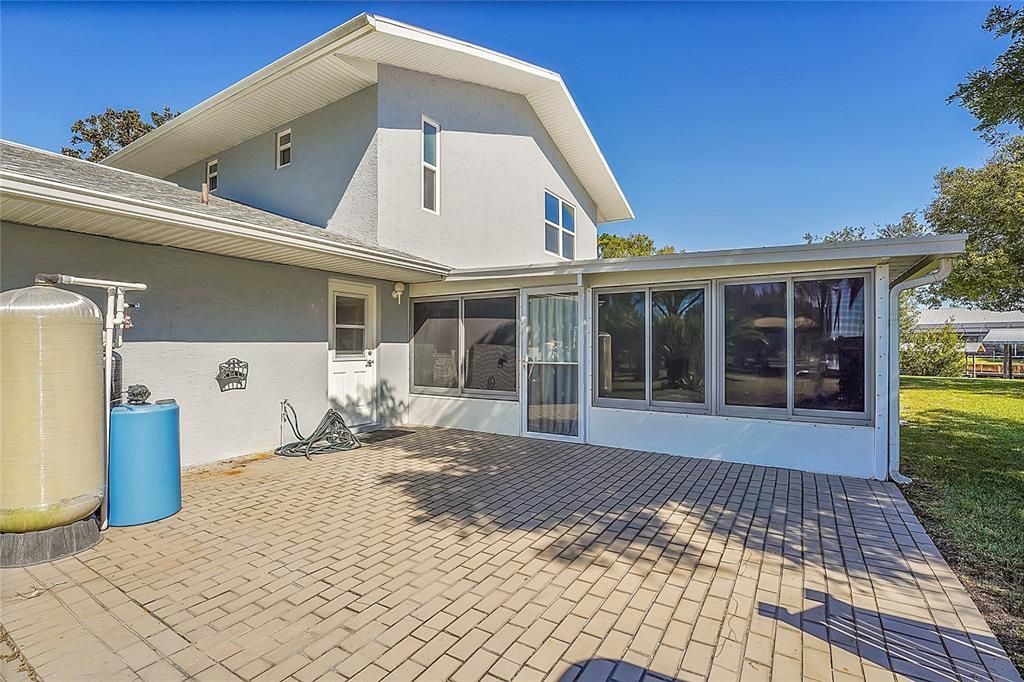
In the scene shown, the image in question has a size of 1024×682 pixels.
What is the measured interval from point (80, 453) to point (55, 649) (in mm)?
1533

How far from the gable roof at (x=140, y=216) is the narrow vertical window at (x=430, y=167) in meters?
2.15

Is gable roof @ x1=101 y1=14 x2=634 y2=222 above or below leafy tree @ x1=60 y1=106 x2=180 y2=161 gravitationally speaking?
below

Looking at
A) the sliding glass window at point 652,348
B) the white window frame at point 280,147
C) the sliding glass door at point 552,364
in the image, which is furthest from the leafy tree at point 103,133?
the sliding glass window at point 652,348

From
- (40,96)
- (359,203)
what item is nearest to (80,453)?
(359,203)

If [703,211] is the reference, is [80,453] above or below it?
below

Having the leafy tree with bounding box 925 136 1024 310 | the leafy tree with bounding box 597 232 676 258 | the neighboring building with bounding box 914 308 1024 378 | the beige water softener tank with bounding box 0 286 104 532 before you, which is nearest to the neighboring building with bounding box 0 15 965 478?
the beige water softener tank with bounding box 0 286 104 532

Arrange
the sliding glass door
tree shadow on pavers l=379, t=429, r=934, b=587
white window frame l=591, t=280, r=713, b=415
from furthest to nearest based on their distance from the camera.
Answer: the sliding glass door < white window frame l=591, t=280, r=713, b=415 < tree shadow on pavers l=379, t=429, r=934, b=587

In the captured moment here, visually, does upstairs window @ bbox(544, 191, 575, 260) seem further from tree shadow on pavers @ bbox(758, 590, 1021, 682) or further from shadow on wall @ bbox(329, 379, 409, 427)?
tree shadow on pavers @ bbox(758, 590, 1021, 682)

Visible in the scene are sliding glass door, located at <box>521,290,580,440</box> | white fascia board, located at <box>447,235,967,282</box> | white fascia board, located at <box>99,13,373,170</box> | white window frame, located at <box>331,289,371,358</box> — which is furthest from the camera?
white window frame, located at <box>331,289,371,358</box>

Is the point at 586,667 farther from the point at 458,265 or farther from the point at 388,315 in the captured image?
the point at 458,265

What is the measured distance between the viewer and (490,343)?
26.1 feet

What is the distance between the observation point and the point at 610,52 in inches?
426

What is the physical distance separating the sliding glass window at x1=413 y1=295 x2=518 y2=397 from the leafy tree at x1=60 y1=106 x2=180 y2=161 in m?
18.2

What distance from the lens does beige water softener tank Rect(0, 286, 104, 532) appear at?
3.24 meters
